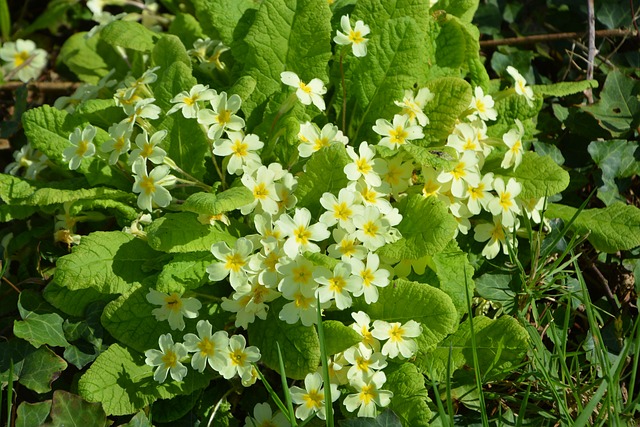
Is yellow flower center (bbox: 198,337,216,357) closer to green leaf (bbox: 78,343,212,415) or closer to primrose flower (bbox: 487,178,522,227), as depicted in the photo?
green leaf (bbox: 78,343,212,415)

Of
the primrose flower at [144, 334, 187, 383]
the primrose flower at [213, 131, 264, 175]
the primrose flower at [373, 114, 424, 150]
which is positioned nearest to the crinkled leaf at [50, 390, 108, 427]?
the primrose flower at [144, 334, 187, 383]

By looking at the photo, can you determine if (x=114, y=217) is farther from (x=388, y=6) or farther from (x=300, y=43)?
(x=388, y=6)

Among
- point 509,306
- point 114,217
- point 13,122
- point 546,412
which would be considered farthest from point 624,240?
point 13,122

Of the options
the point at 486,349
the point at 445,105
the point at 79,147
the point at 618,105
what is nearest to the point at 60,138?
the point at 79,147

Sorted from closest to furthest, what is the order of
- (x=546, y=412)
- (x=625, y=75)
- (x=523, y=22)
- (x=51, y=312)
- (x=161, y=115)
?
1. (x=546, y=412)
2. (x=51, y=312)
3. (x=161, y=115)
4. (x=625, y=75)
5. (x=523, y=22)

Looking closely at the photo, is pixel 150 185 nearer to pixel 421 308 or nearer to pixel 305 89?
pixel 305 89

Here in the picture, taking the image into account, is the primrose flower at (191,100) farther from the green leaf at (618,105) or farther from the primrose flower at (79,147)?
the green leaf at (618,105)
